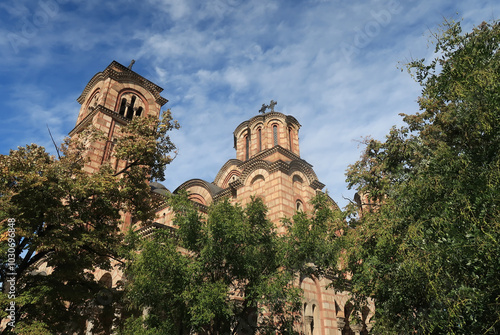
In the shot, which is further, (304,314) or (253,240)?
(304,314)

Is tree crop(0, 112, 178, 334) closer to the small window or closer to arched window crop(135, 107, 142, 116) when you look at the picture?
the small window

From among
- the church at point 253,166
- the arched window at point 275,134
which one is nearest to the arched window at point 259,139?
the church at point 253,166

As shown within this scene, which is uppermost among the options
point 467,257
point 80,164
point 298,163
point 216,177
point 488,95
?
point 216,177

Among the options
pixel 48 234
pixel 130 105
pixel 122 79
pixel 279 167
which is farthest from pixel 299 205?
pixel 122 79

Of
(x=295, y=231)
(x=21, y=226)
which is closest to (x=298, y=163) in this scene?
(x=295, y=231)

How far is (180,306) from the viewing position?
825 cm

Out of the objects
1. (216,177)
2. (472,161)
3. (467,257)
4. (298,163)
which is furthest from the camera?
(216,177)

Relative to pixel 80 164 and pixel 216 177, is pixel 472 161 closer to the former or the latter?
pixel 80 164

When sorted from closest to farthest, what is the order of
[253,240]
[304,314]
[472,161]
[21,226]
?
[472,161], [21,226], [253,240], [304,314]

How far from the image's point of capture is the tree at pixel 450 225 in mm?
5586

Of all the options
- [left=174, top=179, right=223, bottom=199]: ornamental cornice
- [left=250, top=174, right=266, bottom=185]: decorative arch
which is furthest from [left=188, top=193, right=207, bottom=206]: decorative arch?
[left=250, top=174, right=266, bottom=185]: decorative arch

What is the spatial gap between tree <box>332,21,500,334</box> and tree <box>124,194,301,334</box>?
2.29 meters

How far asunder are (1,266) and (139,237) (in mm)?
3380

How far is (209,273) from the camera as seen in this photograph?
923 centimetres
